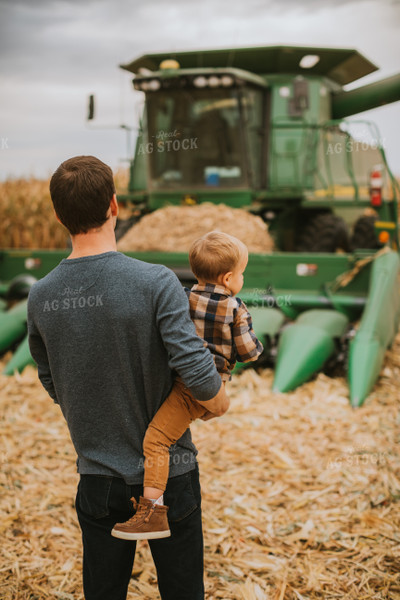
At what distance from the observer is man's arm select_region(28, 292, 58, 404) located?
1.54 meters

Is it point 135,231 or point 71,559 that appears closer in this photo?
point 71,559

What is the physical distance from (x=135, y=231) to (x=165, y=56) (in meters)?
2.74

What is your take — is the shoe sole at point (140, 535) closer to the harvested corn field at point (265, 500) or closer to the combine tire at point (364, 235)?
the harvested corn field at point (265, 500)

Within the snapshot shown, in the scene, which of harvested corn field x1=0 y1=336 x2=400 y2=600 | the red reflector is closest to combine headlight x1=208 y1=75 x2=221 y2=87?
the red reflector

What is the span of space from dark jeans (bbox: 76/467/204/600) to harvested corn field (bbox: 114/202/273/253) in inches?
159

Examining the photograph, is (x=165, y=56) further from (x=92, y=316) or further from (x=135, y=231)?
(x=92, y=316)

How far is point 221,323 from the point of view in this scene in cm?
158

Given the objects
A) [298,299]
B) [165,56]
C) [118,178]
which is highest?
[165,56]

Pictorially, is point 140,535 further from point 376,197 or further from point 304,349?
point 376,197

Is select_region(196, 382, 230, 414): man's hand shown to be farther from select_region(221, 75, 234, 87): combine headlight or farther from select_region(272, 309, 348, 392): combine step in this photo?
select_region(221, 75, 234, 87): combine headlight

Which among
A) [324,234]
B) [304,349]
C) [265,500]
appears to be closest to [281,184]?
[324,234]

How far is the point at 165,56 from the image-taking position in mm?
7266

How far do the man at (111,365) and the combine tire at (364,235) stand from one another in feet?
17.8

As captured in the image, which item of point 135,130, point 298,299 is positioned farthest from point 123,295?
point 135,130
